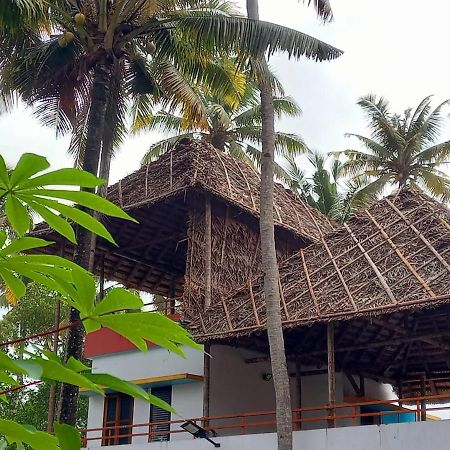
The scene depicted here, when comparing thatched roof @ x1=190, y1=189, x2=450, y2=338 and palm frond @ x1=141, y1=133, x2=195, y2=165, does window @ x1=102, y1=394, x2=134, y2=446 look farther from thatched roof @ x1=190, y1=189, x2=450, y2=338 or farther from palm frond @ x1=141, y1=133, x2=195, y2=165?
palm frond @ x1=141, y1=133, x2=195, y2=165

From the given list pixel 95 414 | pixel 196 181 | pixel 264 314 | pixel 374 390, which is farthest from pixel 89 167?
pixel 374 390

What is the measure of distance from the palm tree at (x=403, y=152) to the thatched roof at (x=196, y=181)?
8.94 meters

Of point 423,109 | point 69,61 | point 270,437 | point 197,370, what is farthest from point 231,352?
point 423,109

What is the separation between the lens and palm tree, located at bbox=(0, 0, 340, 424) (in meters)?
11.7

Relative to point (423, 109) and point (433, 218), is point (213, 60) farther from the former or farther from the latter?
point (423, 109)

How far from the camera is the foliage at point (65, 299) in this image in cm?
120

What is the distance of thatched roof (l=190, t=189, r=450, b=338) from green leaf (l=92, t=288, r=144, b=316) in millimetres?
9845

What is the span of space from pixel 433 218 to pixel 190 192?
478 centimetres

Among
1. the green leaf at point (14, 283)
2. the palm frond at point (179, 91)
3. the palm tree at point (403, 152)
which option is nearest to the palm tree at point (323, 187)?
the palm tree at point (403, 152)

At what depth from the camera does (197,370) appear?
1472 centimetres

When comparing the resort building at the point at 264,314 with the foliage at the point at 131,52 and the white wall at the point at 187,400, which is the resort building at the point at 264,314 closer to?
the white wall at the point at 187,400

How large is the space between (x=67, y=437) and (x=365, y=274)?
11222 mm

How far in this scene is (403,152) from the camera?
2494cm

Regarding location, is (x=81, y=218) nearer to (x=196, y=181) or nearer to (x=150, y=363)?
(x=196, y=181)
